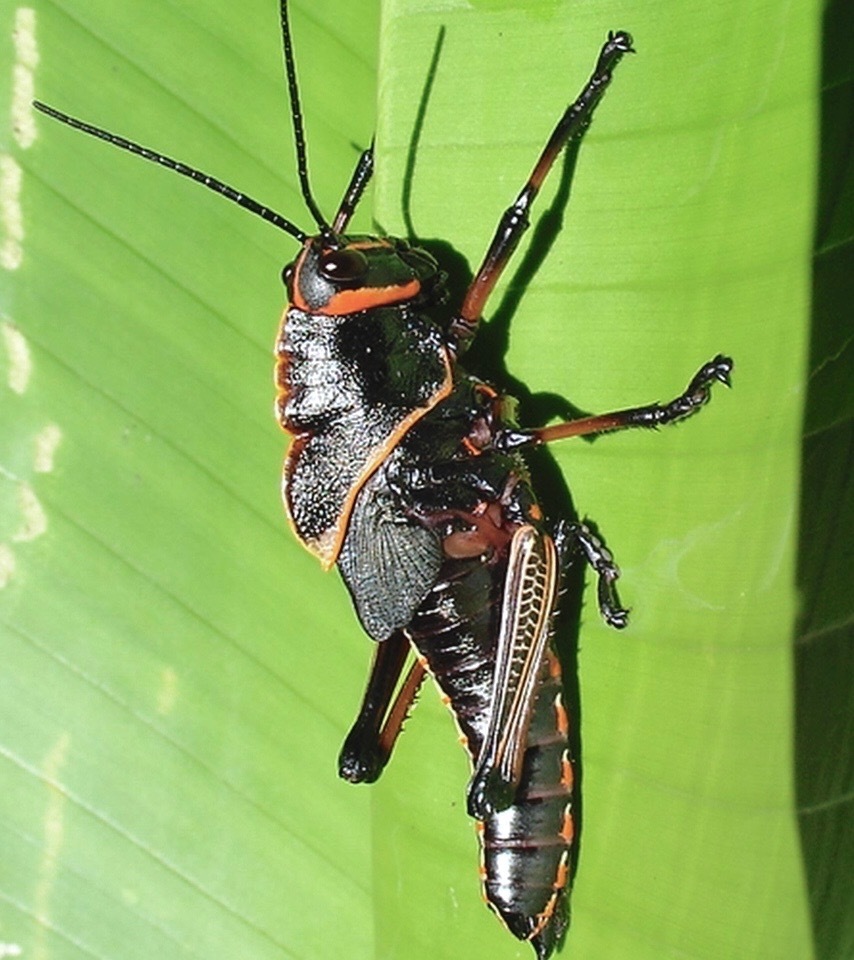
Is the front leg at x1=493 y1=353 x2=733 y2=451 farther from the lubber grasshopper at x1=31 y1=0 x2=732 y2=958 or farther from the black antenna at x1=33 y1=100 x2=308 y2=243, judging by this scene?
the black antenna at x1=33 y1=100 x2=308 y2=243

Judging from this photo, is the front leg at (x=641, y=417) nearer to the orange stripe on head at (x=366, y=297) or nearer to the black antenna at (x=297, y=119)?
the orange stripe on head at (x=366, y=297)

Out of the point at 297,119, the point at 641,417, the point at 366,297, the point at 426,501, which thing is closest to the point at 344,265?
the point at 366,297

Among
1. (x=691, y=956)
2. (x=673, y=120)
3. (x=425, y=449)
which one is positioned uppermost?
(x=673, y=120)

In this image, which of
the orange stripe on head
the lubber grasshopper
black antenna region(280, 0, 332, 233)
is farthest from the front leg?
black antenna region(280, 0, 332, 233)

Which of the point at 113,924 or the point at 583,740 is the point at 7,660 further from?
the point at 583,740

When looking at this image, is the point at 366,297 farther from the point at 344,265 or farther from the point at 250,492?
the point at 250,492

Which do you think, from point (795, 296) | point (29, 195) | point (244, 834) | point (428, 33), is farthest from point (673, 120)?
point (244, 834)

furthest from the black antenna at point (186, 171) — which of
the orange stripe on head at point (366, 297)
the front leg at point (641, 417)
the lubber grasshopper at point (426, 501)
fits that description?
the front leg at point (641, 417)
